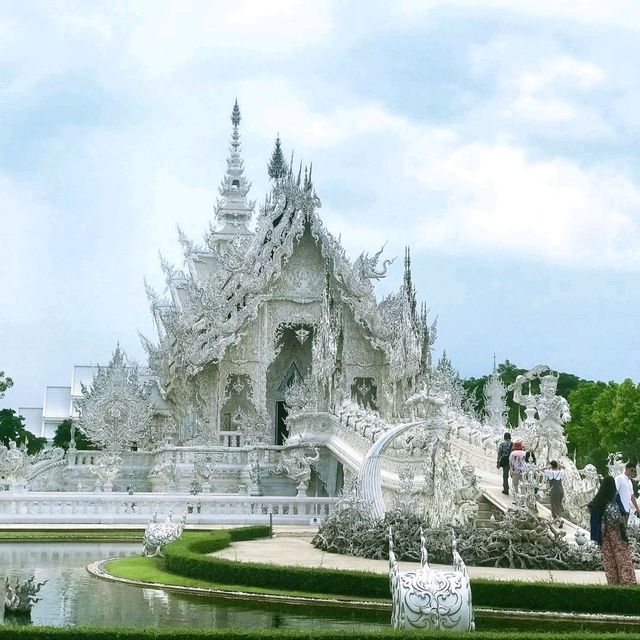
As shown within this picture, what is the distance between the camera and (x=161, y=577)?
11.2 meters

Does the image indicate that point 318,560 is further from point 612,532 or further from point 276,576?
point 612,532

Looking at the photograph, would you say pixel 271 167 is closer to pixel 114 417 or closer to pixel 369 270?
pixel 369 270

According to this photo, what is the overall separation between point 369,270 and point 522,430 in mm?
→ 13933

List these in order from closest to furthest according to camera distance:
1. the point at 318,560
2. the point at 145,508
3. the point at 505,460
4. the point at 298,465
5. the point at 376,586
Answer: the point at 376,586, the point at 318,560, the point at 505,460, the point at 145,508, the point at 298,465

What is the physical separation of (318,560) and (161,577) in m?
2.10

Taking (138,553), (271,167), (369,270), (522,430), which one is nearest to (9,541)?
(138,553)

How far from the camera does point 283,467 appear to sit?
25219mm

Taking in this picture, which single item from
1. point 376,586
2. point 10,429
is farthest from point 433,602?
point 10,429

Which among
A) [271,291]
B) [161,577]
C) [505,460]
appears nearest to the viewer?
[161,577]

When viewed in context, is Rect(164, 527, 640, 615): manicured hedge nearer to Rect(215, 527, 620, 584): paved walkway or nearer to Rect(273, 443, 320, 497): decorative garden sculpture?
Rect(215, 527, 620, 584): paved walkway

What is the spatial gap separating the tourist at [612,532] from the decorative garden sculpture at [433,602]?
9.44 ft

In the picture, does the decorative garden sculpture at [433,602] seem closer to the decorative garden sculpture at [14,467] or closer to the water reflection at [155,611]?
the water reflection at [155,611]

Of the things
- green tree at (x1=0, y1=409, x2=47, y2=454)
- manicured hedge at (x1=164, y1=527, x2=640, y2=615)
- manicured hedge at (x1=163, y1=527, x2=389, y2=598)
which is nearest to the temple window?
manicured hedge at (x1=163, y1=527, x2=389, y2=598)

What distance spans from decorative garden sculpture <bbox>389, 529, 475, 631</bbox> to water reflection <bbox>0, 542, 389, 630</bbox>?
84 cm
